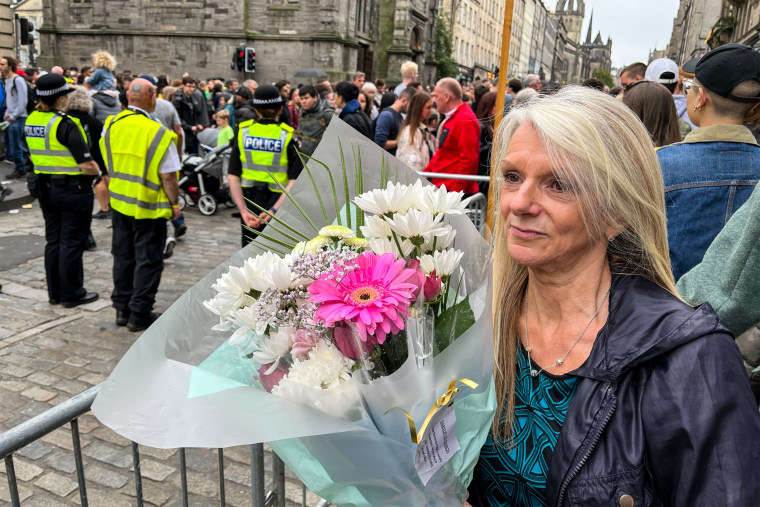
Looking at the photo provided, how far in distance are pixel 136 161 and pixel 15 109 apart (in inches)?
353

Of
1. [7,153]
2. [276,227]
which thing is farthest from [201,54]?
[276,227]

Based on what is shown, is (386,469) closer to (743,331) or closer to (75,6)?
(743,331)

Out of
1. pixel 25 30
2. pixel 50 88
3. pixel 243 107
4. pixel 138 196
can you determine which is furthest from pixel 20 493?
pixel 25 30

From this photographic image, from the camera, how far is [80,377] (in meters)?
4.63

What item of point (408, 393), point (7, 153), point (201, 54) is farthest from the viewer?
point (201, 54)

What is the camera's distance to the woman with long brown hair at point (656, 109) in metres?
3.82

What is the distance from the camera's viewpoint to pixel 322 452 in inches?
45.1

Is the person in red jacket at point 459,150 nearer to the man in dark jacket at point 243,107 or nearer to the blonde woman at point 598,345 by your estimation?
the man in dark jacket at point 243,107

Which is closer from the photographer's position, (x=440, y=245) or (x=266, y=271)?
(x=266, y=271)

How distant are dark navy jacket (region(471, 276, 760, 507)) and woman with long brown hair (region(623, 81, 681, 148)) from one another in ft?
9.19

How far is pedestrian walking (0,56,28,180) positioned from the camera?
1208 cm

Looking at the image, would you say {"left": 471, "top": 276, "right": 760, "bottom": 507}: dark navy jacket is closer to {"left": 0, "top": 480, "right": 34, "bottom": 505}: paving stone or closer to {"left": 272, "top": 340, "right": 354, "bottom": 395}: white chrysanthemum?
{"left": 272, "top": 340, "right": 354, "bottom": 395}: white chrysanthemum

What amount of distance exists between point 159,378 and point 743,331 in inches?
72.7

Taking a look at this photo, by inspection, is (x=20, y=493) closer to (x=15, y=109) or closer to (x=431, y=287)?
(x=431, y=287)
